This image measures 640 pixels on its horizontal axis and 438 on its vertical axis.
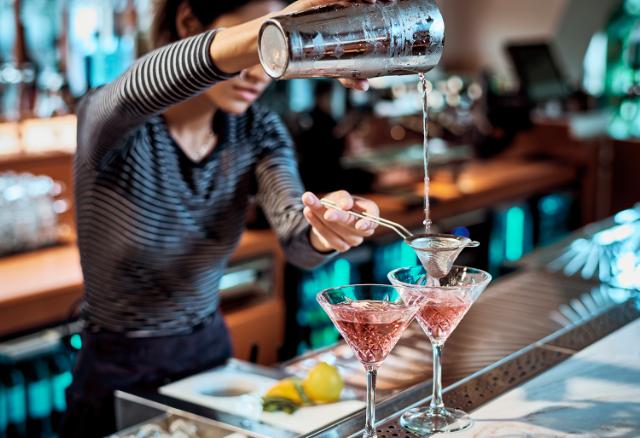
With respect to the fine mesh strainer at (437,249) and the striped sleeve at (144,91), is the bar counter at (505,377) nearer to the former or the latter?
the fine mesh strainer at (437,249)

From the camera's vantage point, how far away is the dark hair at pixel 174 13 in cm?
196

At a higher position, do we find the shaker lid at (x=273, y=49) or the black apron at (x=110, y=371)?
the shaker lid at (x=273, y=49)

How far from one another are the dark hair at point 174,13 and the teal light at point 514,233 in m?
4.27

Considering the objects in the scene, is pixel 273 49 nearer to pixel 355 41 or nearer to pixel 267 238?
pixel 355 41

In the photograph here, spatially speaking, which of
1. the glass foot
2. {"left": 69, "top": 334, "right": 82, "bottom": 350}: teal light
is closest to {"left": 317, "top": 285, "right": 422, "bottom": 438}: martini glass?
the glass foot

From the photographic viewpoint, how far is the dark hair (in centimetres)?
196

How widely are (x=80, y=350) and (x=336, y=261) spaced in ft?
8.46

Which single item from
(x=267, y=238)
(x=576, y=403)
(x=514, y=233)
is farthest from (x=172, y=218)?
(x=514, y=233)

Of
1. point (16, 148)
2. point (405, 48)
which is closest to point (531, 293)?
point (405, 48)

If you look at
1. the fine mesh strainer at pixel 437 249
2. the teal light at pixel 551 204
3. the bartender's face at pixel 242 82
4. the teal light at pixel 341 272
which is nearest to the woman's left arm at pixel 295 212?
the fine mesh strainer at pixel 437 249

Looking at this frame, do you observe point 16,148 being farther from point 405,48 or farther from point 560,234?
point 560,234

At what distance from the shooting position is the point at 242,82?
1.91 metres

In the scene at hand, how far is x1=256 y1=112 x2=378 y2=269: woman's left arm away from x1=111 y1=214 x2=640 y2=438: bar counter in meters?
0.29

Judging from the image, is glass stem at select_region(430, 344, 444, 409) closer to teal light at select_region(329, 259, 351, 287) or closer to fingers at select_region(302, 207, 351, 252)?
fingers at select_region(302, 207, 351, 252)
